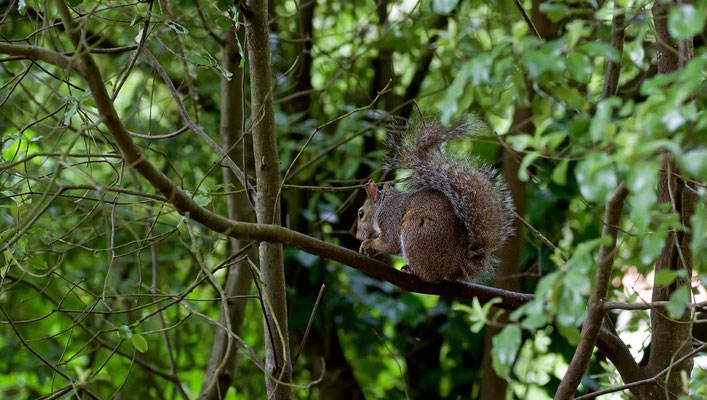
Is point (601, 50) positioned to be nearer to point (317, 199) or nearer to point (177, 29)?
point (177, 29)

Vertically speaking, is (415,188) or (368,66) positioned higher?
(368,66)

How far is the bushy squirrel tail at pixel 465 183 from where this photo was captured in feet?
7.39

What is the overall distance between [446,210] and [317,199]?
127cm

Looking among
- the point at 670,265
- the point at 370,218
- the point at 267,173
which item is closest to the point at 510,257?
the point at 370,218

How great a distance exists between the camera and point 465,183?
2273 millimetres

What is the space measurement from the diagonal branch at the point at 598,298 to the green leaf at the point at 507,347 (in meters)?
0.22

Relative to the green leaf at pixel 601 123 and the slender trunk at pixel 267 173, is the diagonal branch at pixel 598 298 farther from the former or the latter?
the slender trunk at pixel 267 173

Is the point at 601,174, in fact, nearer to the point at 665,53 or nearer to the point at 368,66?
the point at 665,53

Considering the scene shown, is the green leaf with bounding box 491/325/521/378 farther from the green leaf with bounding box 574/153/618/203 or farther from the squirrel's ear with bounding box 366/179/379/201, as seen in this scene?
the squirrel's ear with bounding box 366/179/379/201

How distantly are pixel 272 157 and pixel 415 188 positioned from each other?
953 mm

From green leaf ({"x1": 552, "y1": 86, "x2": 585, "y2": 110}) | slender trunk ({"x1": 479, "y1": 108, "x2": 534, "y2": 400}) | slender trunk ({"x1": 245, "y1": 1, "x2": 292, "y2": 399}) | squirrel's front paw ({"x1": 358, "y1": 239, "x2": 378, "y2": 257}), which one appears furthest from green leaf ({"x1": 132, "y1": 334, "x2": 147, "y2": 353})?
slender trunk ({"x1": 479, "y1": 108, "x2": 534, "y2": 400})

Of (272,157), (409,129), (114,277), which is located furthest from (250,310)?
(272,157)

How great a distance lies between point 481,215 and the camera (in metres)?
2.25

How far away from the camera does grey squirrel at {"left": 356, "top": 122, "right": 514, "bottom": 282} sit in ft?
7.36
